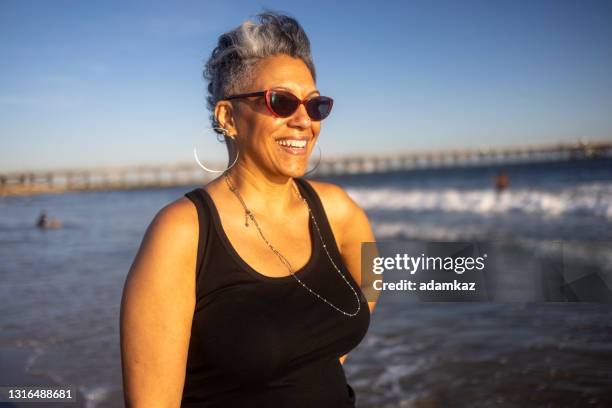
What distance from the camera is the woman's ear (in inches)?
75.9

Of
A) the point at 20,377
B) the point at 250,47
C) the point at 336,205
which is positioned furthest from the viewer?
the point at 20,377

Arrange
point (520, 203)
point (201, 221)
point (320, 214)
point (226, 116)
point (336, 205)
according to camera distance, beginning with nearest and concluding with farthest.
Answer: point (201, 221) < point (226, 116) < point (320, 214) < point (336, 205) < point (520, 203)

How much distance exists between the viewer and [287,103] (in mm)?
1885

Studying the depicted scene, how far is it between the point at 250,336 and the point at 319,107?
99cm

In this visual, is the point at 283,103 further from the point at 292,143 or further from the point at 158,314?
the point at 158,314

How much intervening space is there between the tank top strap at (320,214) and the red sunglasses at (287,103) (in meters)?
0.34

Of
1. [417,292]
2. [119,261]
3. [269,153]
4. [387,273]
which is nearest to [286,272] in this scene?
[269,153]

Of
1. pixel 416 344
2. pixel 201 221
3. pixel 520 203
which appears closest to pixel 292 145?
pixel 201 221

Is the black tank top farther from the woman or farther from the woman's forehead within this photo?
the woman's forehead

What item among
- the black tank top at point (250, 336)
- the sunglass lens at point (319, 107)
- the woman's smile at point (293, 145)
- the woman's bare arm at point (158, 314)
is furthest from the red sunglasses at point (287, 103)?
the woman's bare arm at point (158, 314)

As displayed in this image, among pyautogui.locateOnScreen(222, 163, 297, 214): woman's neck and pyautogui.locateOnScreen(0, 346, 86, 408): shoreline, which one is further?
pyautogui.locateOnScreen(0, 346, 86, 408): shoreline

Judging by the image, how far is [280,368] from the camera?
1672mm

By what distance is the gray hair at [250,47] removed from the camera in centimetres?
181

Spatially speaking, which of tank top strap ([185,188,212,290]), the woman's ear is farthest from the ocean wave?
tank top strap ([185,188,212,290])
